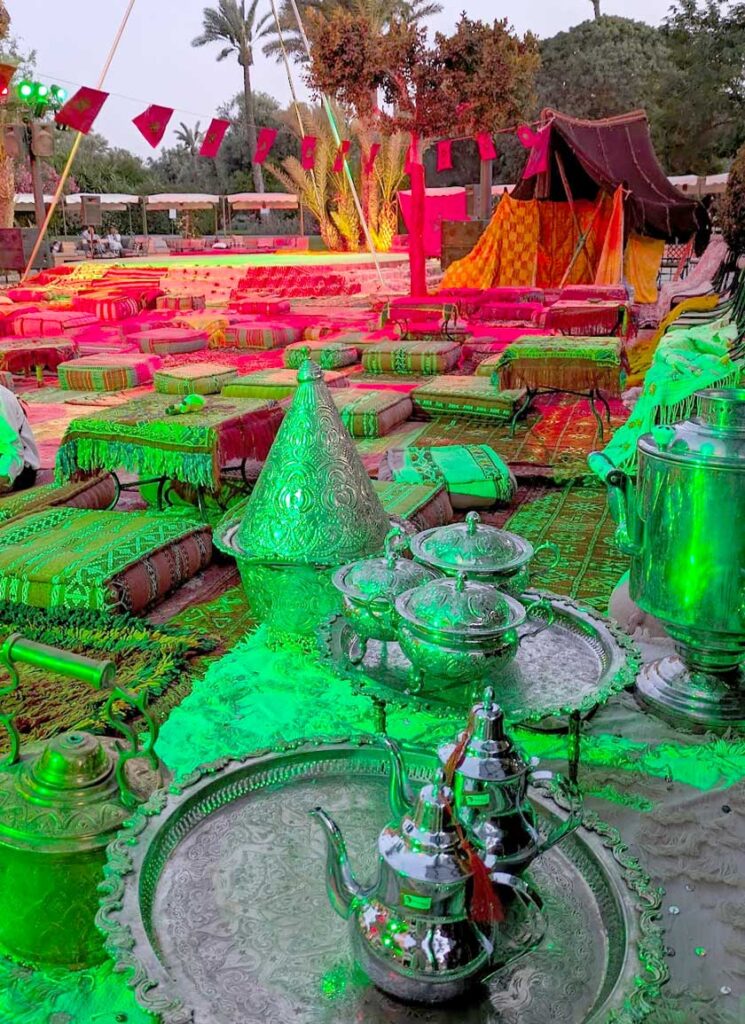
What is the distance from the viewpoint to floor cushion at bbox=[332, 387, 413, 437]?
16.1 ft

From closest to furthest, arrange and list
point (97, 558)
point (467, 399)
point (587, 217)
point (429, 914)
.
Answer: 1. point (429, 914)
2. point (97, 558)
3. point (467, 399)
4. point (587, 217)

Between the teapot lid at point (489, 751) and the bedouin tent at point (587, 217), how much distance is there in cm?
1038

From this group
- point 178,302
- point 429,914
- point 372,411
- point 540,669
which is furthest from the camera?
point 178,302

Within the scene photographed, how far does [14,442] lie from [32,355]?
432 centimetres

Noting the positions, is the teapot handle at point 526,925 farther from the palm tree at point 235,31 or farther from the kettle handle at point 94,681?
the palm tree at point 235,31

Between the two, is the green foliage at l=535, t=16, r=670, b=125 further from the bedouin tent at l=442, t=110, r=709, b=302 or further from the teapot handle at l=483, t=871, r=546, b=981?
the teapot handle at l=483, t=871, r=546, b=981

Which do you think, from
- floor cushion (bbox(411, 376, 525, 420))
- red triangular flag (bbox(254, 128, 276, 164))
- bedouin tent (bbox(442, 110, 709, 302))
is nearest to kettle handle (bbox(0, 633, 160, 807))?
floor cushion (bbox(411, 376, 525, 420))

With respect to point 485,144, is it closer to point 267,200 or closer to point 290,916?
point 290,916

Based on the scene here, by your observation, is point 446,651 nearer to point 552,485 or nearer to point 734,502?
point 734,502

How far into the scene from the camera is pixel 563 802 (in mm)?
1104

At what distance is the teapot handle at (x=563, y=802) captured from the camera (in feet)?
3.07

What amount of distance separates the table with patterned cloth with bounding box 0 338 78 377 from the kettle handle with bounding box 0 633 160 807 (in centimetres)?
664

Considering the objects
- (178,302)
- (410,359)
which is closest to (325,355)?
(410,359)

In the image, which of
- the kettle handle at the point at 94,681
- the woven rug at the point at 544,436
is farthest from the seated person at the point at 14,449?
the kettle handle at the point at 94,681
